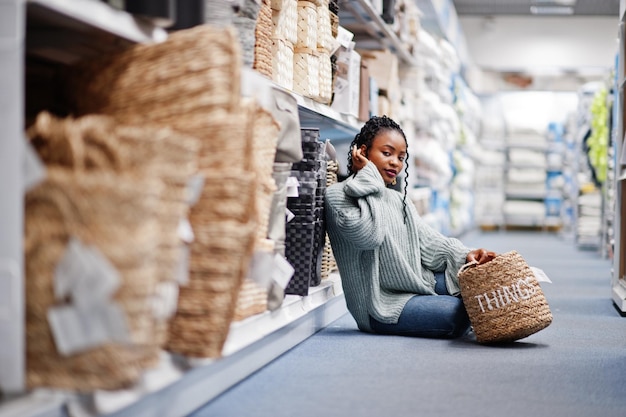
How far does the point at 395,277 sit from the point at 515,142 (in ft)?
44.0

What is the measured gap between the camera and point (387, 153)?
369 cm

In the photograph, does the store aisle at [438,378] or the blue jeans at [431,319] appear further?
the blue jeans at [431,319]

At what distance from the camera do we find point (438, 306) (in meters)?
3.49

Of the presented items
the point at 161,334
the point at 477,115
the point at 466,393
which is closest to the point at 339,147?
the point at 466,393

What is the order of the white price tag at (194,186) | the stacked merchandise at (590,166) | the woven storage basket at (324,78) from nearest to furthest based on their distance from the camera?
the white price tag at (194,186) < the woven storage basket at (324,78) < the stacked merchandise at (590,166)

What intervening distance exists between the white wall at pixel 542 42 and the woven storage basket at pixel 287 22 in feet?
41.7

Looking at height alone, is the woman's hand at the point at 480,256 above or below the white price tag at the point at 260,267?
below

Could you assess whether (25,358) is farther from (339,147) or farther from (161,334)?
(339,147)

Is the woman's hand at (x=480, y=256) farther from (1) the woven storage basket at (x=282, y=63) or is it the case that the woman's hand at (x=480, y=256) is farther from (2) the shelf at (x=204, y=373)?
(1) the woven storage basket at (x=282, y=63)

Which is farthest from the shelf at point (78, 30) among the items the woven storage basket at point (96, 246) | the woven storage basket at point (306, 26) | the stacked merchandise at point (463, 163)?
the stacked merchandise at point (463, 163)

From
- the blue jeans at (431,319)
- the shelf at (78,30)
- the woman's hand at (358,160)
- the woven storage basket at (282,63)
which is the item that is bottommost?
the blue jeans at (431,319)

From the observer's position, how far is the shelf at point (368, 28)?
5.11 m

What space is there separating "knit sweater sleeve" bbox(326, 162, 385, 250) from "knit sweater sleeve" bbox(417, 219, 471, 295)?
1.16ft

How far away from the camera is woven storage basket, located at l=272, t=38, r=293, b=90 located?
339 centimetres
